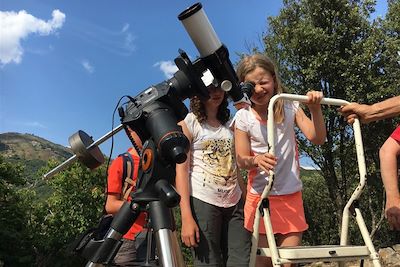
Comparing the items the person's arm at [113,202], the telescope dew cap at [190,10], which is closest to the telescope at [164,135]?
the telescope dew cap at [190,10]

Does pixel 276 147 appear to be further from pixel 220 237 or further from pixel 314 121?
pixel 220 237

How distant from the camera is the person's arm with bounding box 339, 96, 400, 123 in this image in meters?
2.12

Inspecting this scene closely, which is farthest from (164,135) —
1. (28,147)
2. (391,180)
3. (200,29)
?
(28,147)

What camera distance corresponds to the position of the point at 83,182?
890 inches

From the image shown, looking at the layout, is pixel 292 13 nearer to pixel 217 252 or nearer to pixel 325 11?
pixel 325 11

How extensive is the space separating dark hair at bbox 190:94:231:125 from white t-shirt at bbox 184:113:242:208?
3 centimetres

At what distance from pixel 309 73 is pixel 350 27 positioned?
2114mm

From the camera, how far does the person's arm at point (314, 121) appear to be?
2.15m

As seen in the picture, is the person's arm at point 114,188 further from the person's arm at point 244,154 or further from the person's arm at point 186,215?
the person's arm at point 244,154

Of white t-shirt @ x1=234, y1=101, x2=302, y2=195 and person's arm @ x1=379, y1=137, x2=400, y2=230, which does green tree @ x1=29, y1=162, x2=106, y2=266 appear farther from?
person's arm @ x1=379, y1=137, x2=400, y2=230

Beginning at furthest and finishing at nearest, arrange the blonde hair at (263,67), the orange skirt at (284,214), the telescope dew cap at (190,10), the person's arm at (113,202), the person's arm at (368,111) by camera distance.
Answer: the person's arm at (113,202)
the blonde hair at (263,67)
the orange skirt at (284,214)
the person's arm at (368,111)
the telescope dew cap at (190,10)

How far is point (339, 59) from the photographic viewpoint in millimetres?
14086

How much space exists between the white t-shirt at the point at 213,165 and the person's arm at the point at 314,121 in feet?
1.56

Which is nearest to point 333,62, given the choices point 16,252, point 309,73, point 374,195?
point 309,73
